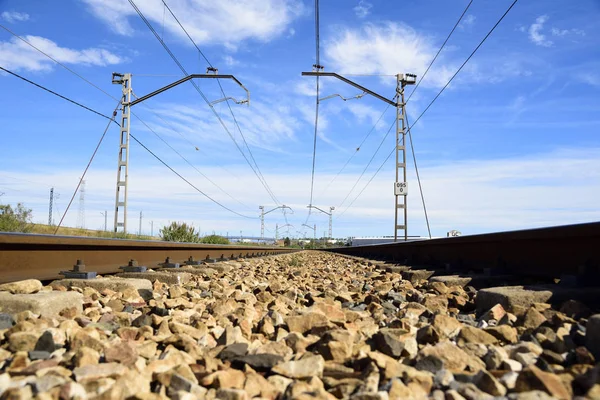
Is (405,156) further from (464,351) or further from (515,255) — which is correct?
(464,351)

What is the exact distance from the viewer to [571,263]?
171 inches

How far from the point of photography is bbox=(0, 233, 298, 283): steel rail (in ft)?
14.9

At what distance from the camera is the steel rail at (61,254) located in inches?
179

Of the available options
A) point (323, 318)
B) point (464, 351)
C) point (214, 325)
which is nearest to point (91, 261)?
point (214, 325)

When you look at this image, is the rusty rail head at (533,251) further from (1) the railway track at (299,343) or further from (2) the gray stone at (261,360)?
(2) the gray stone at (261,360)

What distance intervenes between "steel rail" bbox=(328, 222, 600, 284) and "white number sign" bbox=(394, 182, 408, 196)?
1203cm

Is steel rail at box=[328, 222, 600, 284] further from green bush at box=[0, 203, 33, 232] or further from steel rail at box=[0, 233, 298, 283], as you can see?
green bush at box=[0, 203, 33, 232]

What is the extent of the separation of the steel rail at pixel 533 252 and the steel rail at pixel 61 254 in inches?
172

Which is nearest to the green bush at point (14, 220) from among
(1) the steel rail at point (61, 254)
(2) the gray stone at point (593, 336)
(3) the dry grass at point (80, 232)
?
(3) the dry grass at point (80, 232)

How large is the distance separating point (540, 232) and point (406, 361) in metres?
3.04

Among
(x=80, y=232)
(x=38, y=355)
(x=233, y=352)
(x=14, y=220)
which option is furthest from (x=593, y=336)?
(x=80, y=232)

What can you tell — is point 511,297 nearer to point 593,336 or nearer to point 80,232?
point 593,336

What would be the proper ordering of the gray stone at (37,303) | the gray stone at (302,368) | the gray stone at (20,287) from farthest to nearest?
the gray stone at (20,287), the gray stone at (37,303), the gray stone at (302,368)

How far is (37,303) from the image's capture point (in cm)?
322
